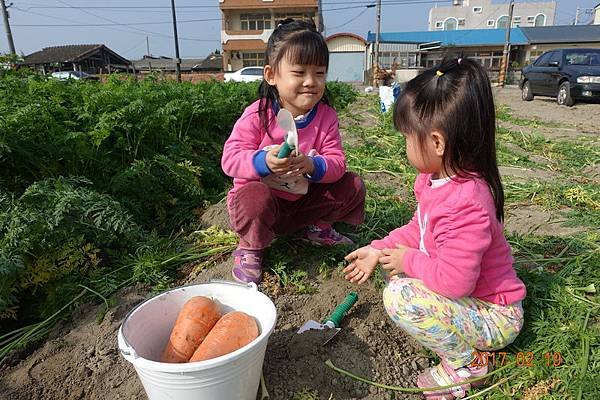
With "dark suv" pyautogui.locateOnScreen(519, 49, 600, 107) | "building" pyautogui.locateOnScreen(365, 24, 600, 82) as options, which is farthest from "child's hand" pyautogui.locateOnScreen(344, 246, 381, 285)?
"building" pyautogui.locateOnScreen(365, 24, 600, 82)

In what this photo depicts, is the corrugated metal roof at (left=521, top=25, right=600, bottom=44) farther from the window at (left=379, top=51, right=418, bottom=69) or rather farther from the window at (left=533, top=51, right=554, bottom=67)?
the window at (left=533, top=51, right=554, bottom=67)

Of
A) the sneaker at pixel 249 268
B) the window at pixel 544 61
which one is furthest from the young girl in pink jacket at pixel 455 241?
the window at pixel 544 61

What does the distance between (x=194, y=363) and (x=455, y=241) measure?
953mm

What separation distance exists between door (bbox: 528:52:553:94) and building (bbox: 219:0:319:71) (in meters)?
27.9

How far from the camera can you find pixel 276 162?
207 cm

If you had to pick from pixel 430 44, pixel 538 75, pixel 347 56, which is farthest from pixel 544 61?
pixel 347 56

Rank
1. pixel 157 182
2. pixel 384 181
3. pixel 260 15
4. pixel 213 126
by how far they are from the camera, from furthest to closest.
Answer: pixel 260 15 < pixel 213 126 < pixel 384 181 < pixel 157 182

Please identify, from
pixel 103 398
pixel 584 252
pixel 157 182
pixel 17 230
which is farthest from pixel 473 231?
pixel 157 182

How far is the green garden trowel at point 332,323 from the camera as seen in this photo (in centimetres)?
201

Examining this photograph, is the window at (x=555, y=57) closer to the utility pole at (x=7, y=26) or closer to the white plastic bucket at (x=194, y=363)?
the white plastic bucket at (x=194, y=363)

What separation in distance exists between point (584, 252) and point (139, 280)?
247 centimetres

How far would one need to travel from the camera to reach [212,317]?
171cm

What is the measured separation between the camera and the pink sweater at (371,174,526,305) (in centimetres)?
153

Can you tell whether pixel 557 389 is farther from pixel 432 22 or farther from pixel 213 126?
pixel 432 22
